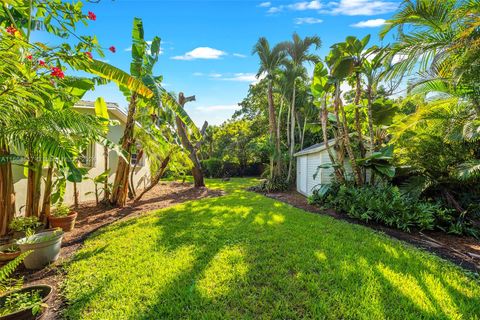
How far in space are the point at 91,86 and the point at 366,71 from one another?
8.03m

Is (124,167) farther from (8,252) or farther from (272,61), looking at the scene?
(272,61)

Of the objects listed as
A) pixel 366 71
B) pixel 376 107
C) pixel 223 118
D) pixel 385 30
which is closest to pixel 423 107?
pixel 376 107

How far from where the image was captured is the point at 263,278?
10.5 feet

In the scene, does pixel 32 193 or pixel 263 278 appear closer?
pixel 263 278

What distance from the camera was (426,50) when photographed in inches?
228

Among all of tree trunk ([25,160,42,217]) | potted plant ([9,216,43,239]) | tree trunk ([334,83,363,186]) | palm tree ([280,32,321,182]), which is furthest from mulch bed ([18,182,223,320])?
palm tree ([280,32,321,182])

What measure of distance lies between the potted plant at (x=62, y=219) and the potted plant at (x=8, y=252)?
1.58 meters

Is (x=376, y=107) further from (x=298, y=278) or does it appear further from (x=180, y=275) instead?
(x=180, y=275)

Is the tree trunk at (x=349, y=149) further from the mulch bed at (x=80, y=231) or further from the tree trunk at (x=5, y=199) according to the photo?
the tree trunk at (x=5, y=199)

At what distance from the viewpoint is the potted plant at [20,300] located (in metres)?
2.37

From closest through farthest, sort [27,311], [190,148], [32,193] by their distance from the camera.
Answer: [27,311] → [32,193] → [190,148]

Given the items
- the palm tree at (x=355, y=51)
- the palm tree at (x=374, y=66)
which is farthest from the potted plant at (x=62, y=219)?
the palm tree at (x=374, y=66)

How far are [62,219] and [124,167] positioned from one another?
2.70m

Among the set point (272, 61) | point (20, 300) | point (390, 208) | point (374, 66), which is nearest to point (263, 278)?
point (20, 300)
